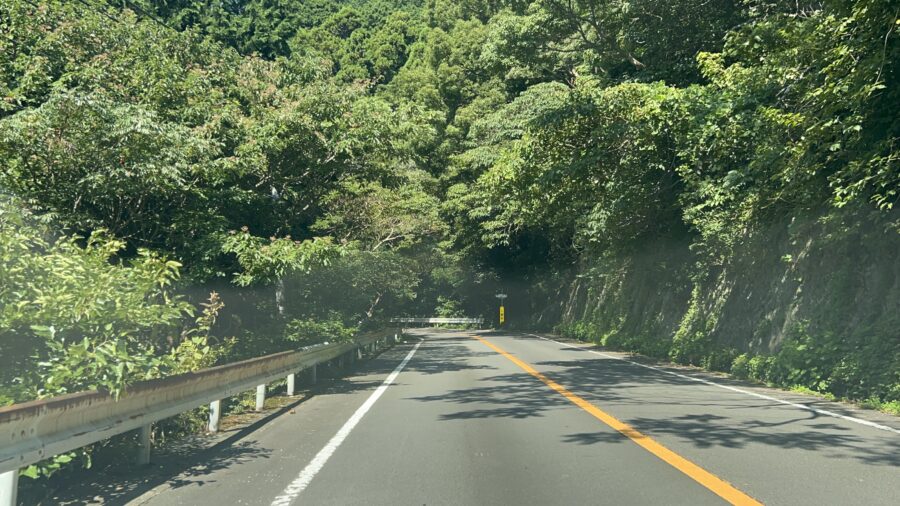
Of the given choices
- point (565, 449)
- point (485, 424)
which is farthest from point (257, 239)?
point (565, 449)

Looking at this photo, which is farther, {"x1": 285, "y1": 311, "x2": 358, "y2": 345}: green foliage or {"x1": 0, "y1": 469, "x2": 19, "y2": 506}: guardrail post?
{"x1": 285, "y1": 311, "x2": 358, "y2": 345}: green foliage

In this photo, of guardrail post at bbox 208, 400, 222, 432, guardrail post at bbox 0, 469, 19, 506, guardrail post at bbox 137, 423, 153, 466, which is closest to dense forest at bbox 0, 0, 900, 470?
guardrail post at bbox 137, 423, 153, 466

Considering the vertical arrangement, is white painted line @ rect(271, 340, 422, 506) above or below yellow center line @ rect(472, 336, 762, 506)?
below

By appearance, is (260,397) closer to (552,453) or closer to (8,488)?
(552,453)

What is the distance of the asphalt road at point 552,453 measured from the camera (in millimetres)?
5566

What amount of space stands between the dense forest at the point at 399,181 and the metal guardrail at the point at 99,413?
0.86 feet

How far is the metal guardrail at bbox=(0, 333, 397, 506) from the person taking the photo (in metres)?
4.50

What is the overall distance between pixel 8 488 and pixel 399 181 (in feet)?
50.5

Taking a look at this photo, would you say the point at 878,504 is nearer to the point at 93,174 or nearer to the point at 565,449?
the point at 565,449

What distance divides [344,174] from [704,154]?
8.86 meters

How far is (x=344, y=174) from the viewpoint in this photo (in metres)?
17.2

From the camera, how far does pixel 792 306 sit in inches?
629

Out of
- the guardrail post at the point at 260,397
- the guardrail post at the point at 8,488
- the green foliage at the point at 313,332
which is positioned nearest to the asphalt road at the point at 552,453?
the guardrail post at the point at 260,397

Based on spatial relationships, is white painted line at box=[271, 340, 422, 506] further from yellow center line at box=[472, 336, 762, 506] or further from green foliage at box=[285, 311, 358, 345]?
green foliage at box=[285, 311, 358, 345]
